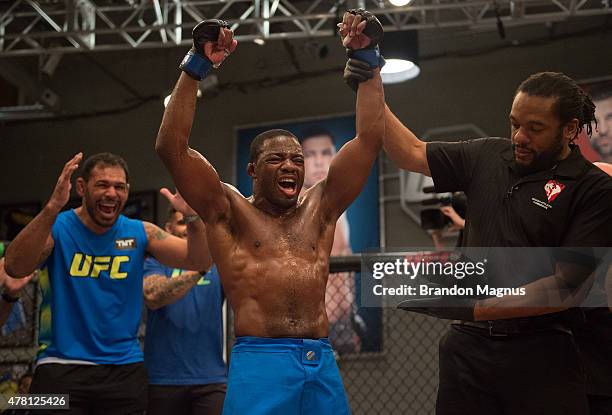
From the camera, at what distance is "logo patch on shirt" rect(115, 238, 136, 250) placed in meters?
3.03

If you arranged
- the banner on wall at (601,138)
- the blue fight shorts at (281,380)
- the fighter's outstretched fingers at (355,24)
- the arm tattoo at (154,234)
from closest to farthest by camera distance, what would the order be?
the blue fight shorts at (281,380) < the fighter's outstretched fingers at (355,24) < the arm tattoo at (154,234) < the banner on wall at (601,138)

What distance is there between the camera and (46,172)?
8.88m

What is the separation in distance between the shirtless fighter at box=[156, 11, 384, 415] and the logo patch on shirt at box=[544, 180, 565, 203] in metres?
0.55

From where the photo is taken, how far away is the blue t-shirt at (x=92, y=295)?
283cm

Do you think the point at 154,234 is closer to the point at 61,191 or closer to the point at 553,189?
the point at 61,191

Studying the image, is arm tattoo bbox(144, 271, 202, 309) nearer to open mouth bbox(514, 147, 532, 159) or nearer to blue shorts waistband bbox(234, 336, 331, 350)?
blue shorts waistband bbox(234, 336, 331, 350)

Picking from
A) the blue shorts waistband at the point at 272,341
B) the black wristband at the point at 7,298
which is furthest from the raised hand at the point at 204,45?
the black wristband at the point at 7,298

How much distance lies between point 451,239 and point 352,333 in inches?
Answer: 69.2

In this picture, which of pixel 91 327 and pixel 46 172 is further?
pixel 46 172

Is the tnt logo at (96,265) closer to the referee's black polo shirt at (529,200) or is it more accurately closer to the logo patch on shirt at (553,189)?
Answer: the referee's black polo shirt at (529,200)

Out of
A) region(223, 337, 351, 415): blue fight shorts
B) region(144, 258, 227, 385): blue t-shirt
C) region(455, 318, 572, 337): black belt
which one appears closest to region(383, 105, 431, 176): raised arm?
region(455, 318, 572, 337): black belt

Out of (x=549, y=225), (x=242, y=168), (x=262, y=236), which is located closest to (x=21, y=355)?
(x=262, y=236)

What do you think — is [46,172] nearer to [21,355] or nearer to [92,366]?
[21,355]

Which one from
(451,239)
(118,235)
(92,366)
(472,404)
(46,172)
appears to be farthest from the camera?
(46,172)
